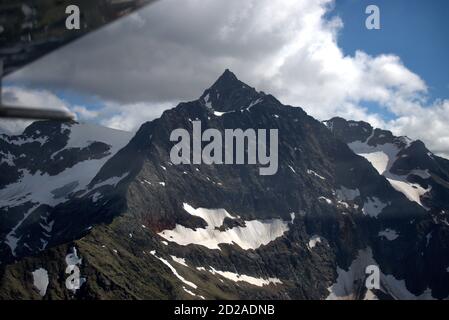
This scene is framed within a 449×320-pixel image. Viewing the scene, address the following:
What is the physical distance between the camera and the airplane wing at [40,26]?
1303 cm

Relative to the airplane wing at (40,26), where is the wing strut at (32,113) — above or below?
below

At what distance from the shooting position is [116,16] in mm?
14570

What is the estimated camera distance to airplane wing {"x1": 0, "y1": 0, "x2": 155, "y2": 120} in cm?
1303

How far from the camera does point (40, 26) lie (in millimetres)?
13570

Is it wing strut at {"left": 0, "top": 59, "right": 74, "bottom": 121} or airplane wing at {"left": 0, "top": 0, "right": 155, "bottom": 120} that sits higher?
airplane wing at {"left": 0, "top": 0, "right": 155, "bottom": 120}

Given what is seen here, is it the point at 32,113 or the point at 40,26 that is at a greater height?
the point at 40,26
